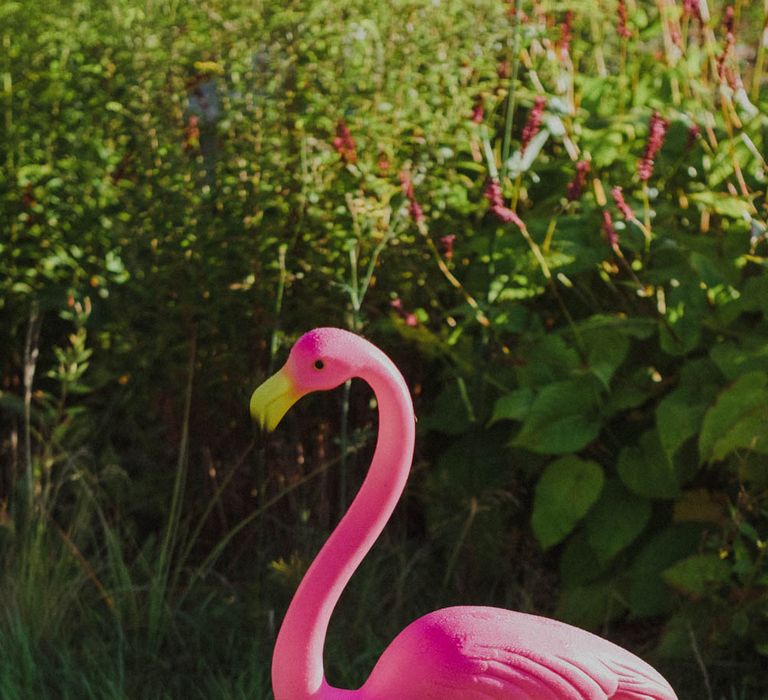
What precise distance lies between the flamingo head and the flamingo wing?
44 centimetres

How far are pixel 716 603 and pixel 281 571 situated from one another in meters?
1.13

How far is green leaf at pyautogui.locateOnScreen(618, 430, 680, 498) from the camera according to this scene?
11.2ft

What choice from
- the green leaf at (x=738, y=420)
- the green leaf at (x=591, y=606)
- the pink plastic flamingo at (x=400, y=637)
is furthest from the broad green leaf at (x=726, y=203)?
the pink plastic flamingo at (x=400, y=637)

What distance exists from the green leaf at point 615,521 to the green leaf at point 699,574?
0.21 metres

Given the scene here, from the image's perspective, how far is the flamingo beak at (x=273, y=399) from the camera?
2100 mm

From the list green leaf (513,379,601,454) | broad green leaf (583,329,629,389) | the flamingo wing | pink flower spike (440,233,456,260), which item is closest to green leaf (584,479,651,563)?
green leaf (513,379,601,454)

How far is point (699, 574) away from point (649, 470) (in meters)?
0.33

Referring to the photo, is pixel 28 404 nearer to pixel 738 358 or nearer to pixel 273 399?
pixel 273 399

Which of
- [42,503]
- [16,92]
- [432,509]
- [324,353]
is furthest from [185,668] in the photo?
[16,92]

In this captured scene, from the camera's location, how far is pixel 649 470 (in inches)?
135

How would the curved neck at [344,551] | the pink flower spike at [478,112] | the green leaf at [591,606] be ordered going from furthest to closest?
the pink flower spike at [478,112], the green leaf at [591,606], the curved neck at [344,551]

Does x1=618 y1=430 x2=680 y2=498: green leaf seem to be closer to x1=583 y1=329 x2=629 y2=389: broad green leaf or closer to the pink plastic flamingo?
x1=583 y1=329 x2=629 y2=389: broad green leaf

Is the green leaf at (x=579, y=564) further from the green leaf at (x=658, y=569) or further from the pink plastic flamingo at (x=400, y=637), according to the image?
the pink plastic flamingo at (x=400, y=637)

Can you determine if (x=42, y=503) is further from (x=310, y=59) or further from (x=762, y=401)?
(x=762, y=401)
